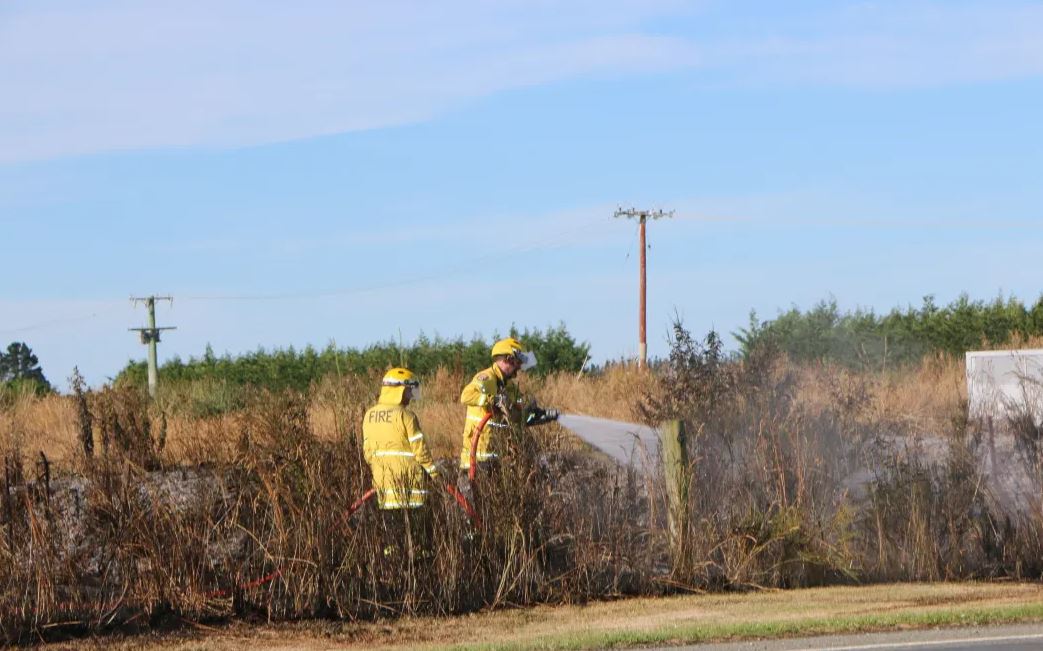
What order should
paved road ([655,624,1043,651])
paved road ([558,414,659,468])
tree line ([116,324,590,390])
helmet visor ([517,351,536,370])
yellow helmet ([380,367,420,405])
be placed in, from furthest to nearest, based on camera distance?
tree line ([116,324,590,390]), paved road ([558,414,659,468]), helmet visor ([517,351,536,370]), yellow helmet ([380,367,420,405]), paved road ([655,624,1043,651])

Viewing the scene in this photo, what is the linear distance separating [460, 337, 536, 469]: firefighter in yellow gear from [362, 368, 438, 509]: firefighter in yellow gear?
0.71 meters

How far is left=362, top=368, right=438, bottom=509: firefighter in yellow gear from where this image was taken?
1227 centimetres

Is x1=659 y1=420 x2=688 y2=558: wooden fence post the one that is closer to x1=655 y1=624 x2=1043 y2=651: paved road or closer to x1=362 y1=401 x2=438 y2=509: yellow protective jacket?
x1=362 y1=401 x2=438 y2=509: yellow protective jacket

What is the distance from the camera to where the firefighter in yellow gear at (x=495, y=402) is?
13.0 meters

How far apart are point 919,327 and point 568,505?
109 ft

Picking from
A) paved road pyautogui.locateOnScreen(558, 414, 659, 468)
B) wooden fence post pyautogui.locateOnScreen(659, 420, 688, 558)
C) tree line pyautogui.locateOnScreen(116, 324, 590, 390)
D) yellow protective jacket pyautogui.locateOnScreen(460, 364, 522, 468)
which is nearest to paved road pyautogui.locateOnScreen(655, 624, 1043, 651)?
wooden fence post pyautogui.locateOnScreen(659, 420, 688, 558)

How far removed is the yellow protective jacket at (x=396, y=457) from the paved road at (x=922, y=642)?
9.34ft

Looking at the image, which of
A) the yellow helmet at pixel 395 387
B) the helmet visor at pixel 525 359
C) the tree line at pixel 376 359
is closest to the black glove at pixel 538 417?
the helmet visor at pixel 525 359

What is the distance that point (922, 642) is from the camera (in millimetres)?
10523

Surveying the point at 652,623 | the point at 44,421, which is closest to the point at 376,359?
the point at 44,421

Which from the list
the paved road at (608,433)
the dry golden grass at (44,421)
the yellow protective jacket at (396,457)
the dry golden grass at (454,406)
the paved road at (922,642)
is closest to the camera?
the paved road at (922,642)

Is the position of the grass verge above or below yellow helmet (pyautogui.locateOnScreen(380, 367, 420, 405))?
below

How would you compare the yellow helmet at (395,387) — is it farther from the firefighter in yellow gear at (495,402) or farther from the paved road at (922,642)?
the paved road at (922,642)

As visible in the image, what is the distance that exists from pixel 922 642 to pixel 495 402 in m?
4.48
